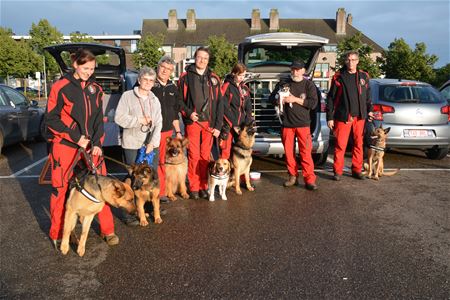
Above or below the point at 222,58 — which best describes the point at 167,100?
below

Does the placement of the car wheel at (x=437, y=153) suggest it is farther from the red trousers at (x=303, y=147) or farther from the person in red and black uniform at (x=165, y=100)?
the person in red and black uniform at (x=165, y=100)

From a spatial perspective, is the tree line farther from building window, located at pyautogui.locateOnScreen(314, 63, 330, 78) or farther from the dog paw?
the dog paw

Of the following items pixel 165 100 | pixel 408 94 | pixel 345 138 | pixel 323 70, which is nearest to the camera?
pixel 165 100

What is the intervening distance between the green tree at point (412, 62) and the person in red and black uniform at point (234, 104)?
81.6ft

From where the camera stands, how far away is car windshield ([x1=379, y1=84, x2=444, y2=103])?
7.61m

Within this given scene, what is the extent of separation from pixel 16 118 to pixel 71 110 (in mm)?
6410

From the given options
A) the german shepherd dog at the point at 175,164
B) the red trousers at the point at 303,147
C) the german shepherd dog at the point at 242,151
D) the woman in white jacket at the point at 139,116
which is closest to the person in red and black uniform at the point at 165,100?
the german shepherd dog at the point at 175,164

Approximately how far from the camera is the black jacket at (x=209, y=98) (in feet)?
17.2

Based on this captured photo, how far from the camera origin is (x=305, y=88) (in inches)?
232

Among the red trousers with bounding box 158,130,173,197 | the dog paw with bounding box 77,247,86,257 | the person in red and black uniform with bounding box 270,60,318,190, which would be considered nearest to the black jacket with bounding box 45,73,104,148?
the dog paw with bounding box 77,247,86,257

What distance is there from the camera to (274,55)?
308 inches

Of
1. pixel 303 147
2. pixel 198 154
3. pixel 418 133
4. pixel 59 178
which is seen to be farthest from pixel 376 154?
pixel 59 178

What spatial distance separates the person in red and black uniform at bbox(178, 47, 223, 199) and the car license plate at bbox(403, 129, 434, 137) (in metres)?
4.17

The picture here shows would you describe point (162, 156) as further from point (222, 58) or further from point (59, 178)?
point (222, 58)
